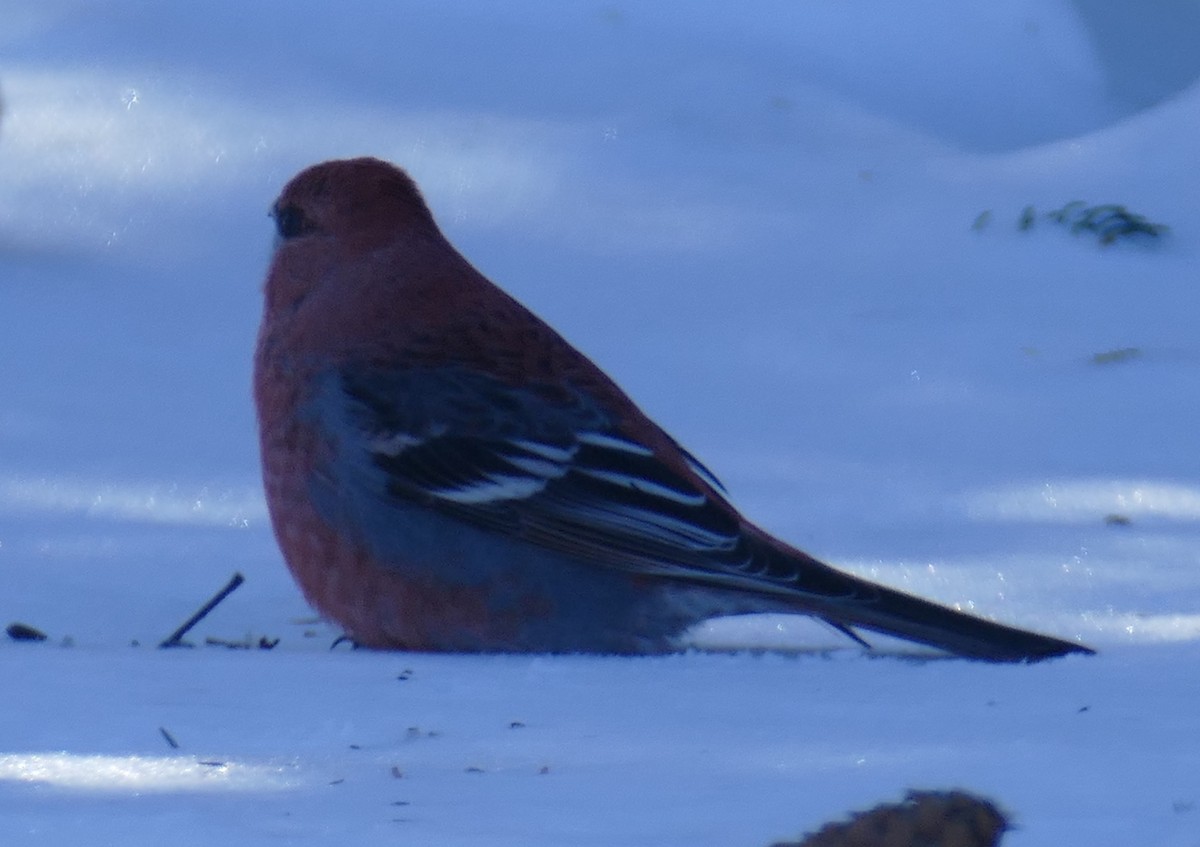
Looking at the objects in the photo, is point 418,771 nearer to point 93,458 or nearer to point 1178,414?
point 93,458

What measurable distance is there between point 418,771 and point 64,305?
4413 mm

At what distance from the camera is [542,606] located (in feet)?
12.8

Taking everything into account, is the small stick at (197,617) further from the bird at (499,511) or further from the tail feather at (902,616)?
the tail feather at (902,616)

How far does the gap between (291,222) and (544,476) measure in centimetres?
95

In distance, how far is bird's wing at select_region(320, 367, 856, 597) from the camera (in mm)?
3896

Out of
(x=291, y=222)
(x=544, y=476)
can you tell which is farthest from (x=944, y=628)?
(x=291, y=222)

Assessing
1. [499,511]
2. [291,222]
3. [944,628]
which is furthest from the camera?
[291,222]

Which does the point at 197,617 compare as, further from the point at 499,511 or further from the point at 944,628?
the point at 944,628

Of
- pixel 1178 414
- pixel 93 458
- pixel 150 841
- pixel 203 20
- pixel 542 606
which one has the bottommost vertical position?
pixel 150 841

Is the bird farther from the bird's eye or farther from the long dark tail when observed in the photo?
the bird's eye

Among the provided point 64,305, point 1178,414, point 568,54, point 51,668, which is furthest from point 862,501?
point 568,54

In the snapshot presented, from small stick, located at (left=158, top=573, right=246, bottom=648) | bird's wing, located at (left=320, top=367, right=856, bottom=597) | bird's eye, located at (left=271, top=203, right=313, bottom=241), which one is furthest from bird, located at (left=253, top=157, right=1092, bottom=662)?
bird's eye, located at (left=271, top=203, right=313, bottom=241)

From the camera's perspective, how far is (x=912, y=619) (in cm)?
380

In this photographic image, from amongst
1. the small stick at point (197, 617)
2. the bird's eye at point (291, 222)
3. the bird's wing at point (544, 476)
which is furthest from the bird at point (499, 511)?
the bird's eye at point (291, 222)
